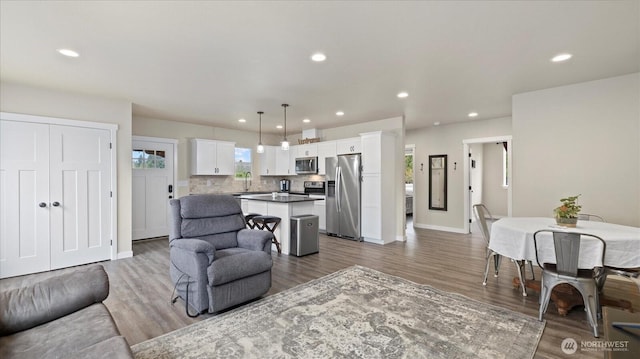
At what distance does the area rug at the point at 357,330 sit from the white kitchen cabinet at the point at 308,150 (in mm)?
4279

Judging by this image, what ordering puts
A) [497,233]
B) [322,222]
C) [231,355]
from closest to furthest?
[231,355] → [497,233] → [322,222]

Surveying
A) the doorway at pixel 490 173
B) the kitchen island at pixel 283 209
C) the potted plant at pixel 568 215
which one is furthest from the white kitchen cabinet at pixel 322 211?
the doorway at pixel 490 173

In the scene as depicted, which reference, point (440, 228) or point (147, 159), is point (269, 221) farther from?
point (440, 228)

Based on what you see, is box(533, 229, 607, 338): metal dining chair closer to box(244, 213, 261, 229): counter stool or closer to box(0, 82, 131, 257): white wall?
box(244, 213, 261, 229): counter stool

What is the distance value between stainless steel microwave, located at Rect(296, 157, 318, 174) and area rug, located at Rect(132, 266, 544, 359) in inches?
161

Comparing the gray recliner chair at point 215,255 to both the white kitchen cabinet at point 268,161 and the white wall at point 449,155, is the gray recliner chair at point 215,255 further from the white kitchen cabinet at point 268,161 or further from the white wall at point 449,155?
the white wall at point 449,155

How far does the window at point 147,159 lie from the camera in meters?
5.84

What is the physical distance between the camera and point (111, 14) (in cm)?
221

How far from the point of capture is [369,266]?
412cm

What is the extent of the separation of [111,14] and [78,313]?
83.4 inches

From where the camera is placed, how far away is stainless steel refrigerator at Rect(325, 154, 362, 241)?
5.91 metres

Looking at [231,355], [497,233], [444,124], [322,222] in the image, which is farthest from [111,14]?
[444,124]

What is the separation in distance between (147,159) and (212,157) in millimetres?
1293

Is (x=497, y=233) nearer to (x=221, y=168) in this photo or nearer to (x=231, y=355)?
(x=231, y=355)
